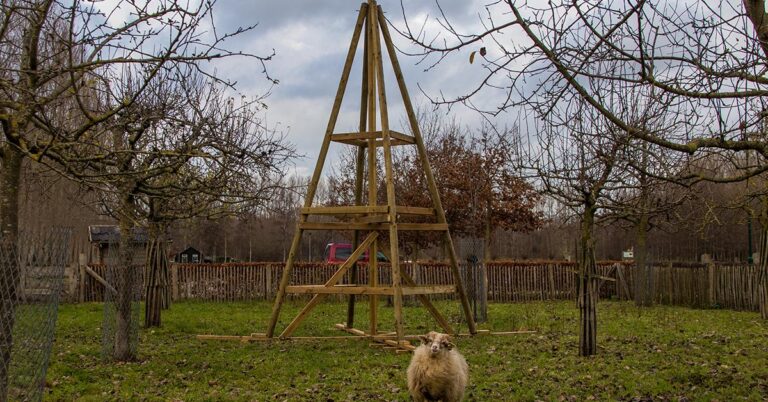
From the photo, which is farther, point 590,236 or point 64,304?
point 64,304

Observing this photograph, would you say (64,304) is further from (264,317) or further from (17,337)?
(17,337)

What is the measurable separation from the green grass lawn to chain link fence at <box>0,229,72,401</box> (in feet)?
6.78

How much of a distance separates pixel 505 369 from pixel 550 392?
1.52 meters

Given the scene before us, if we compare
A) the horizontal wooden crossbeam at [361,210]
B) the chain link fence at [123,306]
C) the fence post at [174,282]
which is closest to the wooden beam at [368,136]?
the horizontal wooden crossbeam at [361,210]

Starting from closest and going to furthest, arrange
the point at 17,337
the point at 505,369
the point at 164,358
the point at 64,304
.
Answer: the point at 17,337 → the point at 505,369 → the point at 164,358 → the point at 64,304

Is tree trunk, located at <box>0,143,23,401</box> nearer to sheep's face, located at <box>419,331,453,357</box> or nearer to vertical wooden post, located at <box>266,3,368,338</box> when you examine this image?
sheep's face, located at <box>419,331,453,357</box>

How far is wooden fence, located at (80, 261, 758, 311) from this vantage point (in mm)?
22109

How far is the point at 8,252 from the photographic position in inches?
255

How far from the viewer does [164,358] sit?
1203 centimetres

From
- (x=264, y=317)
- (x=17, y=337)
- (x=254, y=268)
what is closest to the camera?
(x=17, y=337)

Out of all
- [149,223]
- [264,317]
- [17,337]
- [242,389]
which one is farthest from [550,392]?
[264,317]

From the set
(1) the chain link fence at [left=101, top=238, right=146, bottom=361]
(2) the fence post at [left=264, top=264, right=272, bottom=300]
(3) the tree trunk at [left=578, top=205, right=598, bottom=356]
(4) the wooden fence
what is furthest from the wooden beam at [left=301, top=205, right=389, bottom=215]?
(2) the fence post at [left=264, top=264, right=272, bottom=300]

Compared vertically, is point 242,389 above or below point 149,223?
below

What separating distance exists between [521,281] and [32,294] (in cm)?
2214
